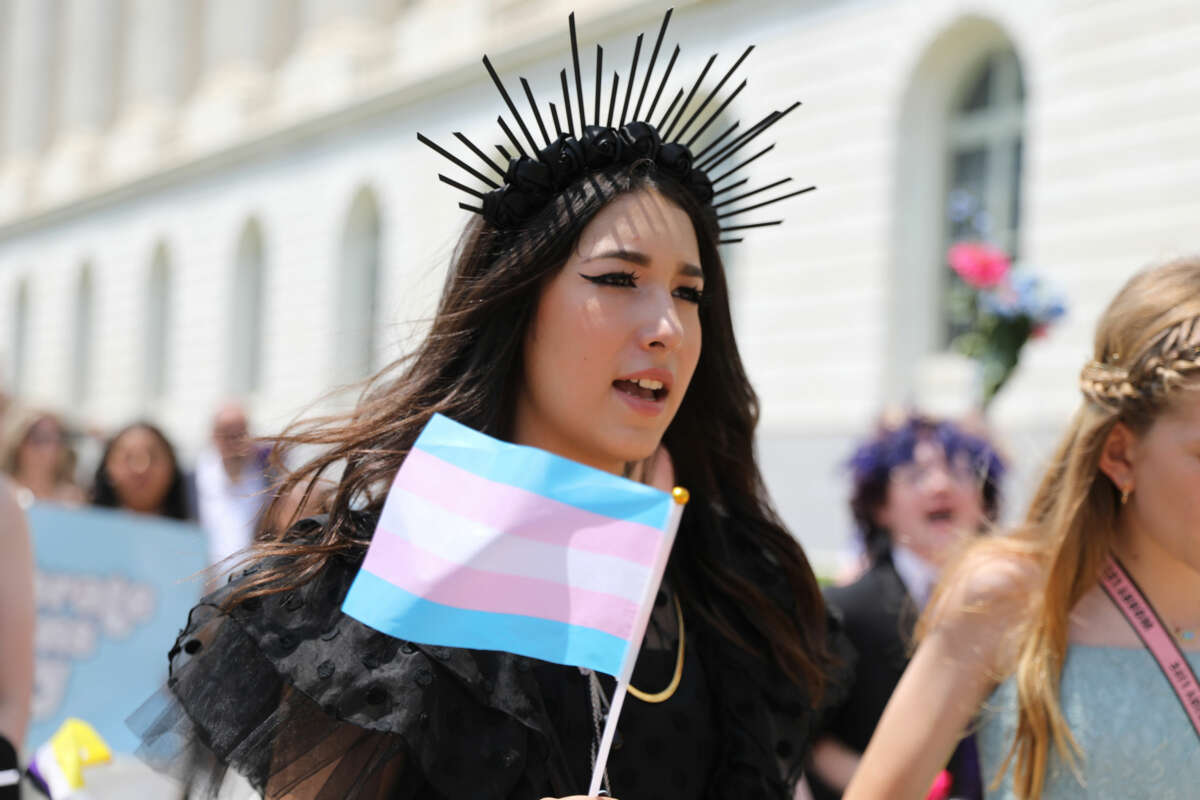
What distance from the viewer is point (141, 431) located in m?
6.87

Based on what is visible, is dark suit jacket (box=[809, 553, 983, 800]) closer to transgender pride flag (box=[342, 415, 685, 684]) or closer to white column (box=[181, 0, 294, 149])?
transgender pride flag (box=[342, 415, 685, 684])

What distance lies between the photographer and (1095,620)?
2504 millimetres

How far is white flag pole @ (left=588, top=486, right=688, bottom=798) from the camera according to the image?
1864mm

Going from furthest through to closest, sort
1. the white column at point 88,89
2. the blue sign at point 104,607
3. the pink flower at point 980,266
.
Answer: the white column at point 88,89 → the pink flower at point 980,266 → the blue sign at point 104,607

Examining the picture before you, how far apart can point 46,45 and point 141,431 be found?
2982cm

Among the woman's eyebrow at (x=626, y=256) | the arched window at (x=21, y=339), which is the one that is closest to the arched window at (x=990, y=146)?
the woman's eyebrow at (x=626, y=256)

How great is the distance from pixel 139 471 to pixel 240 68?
2002 centimetres

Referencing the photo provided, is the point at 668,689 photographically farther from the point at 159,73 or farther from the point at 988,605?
the point at 159,73

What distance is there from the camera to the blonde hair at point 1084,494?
95.0 inches

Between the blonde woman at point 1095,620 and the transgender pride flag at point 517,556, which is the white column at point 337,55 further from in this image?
the transgender pride flag at point 517,556

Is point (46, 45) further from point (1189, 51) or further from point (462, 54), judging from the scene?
point (1189, 51)

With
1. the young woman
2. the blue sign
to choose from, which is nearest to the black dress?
the young woman

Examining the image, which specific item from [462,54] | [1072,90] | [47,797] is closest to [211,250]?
[462,54]

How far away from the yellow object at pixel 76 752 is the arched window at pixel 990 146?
34.3ft
